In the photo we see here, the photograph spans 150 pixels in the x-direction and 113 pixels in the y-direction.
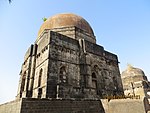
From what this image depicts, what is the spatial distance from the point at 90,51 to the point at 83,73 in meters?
2.77

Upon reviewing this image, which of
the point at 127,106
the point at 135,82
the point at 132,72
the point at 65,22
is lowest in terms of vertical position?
the point at 127,106

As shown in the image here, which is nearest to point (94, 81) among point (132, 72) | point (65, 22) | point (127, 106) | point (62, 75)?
point (62, 75)

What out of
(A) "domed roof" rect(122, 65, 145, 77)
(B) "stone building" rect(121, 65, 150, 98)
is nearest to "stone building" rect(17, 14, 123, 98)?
(B) "stone building" rect(121, 65, 150, 98)

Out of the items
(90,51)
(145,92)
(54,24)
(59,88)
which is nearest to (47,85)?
(59,88)

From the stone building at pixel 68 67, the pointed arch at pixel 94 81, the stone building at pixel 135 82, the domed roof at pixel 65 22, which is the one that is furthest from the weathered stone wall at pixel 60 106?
the stone building at pixel 135 82

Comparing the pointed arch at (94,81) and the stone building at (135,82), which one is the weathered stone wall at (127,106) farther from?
the stone building at (135,82)

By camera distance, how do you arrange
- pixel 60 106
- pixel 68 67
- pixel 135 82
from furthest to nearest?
pixel 135 82 → pixel 68 67 → pixel 60 106

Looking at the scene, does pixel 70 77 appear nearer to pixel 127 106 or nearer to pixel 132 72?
pixel 127 106

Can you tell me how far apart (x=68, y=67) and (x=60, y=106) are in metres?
5.22

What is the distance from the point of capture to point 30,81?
12227mm

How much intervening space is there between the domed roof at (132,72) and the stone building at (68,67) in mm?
13504

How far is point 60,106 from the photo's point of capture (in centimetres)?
651

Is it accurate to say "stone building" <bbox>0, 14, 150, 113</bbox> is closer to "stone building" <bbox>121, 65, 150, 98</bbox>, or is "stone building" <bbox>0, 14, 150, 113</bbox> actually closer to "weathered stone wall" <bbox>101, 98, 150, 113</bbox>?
"weathered stone wall" <bbox>101, 98, 150, 113</bbox>

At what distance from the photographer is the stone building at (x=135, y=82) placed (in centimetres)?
2300
